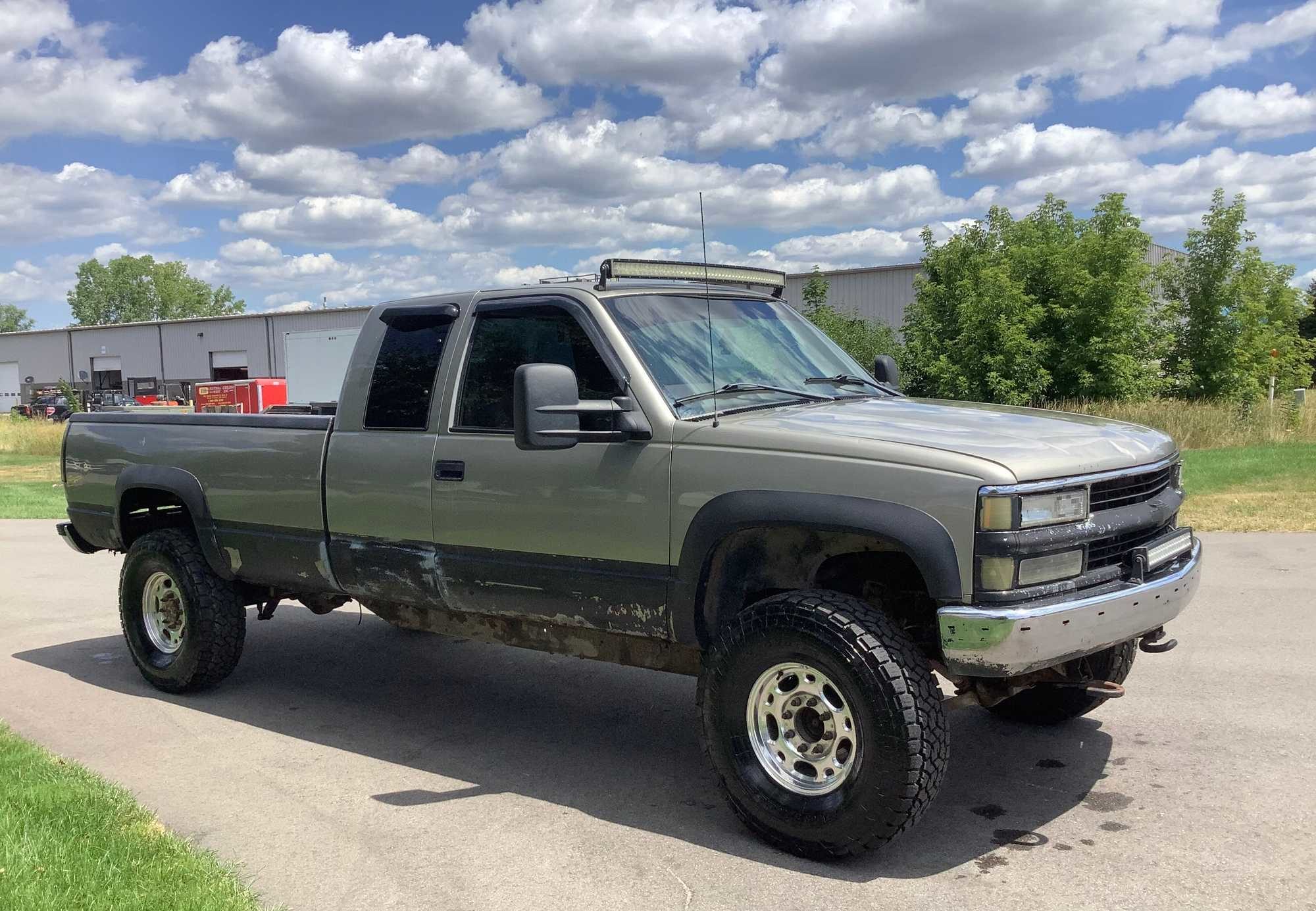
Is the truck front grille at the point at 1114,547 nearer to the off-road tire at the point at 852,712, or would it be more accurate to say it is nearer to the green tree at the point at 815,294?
the off-road tire at the point at 852,712

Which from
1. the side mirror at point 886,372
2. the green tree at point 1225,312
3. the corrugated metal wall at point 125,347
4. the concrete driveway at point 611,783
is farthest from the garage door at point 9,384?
the side mirror at point 886,372

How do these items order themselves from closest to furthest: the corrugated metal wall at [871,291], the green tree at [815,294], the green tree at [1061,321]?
the green tree at [1061,321] → the green tree at [815,294] → the corrugated metal wall at [871,291]

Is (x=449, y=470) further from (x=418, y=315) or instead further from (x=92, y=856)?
(x=92, y=856)

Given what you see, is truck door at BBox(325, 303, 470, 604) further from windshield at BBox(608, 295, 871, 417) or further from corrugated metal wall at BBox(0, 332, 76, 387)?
corrugated metal wall at BBox(0, 332, 76, 387)

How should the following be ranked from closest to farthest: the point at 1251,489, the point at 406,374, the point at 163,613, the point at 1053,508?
the point at 1053,508 < the point at 406,374 < the point at 163,613 < the point at 1251,489

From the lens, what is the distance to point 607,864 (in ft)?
13.2

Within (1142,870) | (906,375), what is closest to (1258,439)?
(906,375)

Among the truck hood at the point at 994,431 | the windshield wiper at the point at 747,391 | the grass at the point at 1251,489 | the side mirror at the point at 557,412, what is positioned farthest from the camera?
the grass at the point at 1251,489

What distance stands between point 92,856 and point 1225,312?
26030 millimetres

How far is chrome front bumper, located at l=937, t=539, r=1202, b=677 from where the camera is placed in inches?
144

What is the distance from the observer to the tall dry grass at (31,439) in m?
30.2

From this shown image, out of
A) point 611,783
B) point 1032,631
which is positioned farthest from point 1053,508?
point 611,783

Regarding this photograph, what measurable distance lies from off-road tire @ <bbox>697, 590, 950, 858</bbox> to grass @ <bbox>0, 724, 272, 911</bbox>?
1736 millimetres

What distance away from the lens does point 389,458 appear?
533 cm
